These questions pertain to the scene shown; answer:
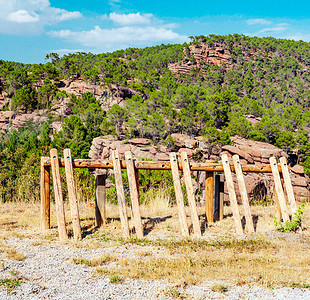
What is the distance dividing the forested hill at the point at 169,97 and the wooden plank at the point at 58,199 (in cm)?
796

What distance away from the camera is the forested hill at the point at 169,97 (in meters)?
24.3

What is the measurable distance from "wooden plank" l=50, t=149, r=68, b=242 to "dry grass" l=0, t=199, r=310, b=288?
215 millimetres

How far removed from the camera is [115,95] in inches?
1500

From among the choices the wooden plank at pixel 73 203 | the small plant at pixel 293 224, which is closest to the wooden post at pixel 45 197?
the wooden plank at pixel 73 203

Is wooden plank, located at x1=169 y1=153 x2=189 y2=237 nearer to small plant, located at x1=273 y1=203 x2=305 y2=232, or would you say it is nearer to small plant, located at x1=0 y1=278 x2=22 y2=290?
small plant, located at x1=273 y1=203 x2=305 y2=232

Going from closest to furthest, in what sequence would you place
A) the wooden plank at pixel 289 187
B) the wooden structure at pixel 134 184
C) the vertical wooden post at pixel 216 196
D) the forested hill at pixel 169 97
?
the wooden structure at pixel 134 184 < the wooden plank at pixel 289 187 < the vertical wooden post at pixel 216 196 < the forested hill at pixel 169 97

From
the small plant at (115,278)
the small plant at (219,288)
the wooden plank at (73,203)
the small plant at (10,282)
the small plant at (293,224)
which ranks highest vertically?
the wooden plank at (73,203)

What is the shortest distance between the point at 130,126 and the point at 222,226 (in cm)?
2000

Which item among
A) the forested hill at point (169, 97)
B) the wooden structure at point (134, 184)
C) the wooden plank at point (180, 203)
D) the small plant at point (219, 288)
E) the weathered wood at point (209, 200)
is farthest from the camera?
the forested hill at point (169, 97)

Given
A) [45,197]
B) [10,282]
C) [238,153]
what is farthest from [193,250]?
[238,153]

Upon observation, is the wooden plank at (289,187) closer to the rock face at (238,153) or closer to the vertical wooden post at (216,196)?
the vertical wooden post at (216,196)

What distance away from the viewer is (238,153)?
15.8 meters

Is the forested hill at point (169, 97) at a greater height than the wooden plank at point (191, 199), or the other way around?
the forested hill at point (169, 97)

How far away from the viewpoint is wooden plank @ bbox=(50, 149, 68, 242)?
5105 millimetres
